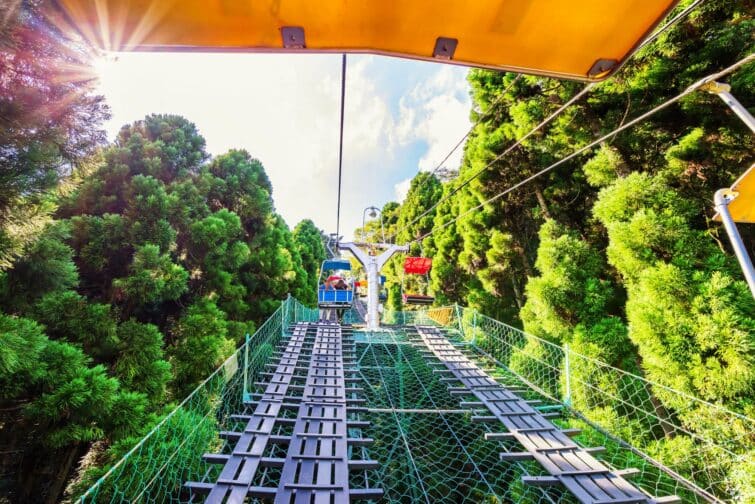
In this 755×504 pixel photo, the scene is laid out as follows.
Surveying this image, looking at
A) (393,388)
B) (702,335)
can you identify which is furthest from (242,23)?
(393,388)

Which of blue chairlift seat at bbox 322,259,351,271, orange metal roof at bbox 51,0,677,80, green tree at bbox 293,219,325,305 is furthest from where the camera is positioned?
green tree at bbox 293,219,325,305

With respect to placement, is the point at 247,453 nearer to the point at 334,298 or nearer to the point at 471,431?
the point at 471,431

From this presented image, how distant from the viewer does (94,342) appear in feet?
11.3

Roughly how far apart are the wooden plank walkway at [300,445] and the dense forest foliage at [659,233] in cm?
276

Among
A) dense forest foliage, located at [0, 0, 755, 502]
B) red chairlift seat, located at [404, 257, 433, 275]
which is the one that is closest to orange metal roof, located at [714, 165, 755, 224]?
dense forest foliage, located at [0, 0, 755, 502]

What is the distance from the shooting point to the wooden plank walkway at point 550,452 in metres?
2.05

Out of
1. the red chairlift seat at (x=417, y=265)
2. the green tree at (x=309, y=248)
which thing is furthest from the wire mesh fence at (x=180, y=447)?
the green tree at (x=309, y=248)

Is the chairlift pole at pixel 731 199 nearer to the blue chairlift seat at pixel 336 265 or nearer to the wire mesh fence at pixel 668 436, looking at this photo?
the wire mesh fence at pixel 668 436

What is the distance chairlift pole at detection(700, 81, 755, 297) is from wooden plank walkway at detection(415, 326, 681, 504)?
62.9 inches

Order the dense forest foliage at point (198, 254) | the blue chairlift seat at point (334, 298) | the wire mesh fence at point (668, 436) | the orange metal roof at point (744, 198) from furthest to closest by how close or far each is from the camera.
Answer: the blue chairlift seat at point (334, 298)
the wire mesh fence at point (668, 436)
the dense forest foliage at point (198, 254)
the orange metal roof at point (744, 198)

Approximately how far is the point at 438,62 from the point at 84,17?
36.3 inches

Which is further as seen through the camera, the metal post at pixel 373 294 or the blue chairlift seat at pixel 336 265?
the blue chairlift seat at pixel 336 265

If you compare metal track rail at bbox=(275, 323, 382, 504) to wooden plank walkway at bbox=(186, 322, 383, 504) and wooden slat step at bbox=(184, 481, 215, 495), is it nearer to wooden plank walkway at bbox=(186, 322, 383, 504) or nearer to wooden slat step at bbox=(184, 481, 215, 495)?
wooden plank walkway at bbox=(186, 322, 383, 504)

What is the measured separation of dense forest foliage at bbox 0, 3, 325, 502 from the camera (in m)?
2.06
